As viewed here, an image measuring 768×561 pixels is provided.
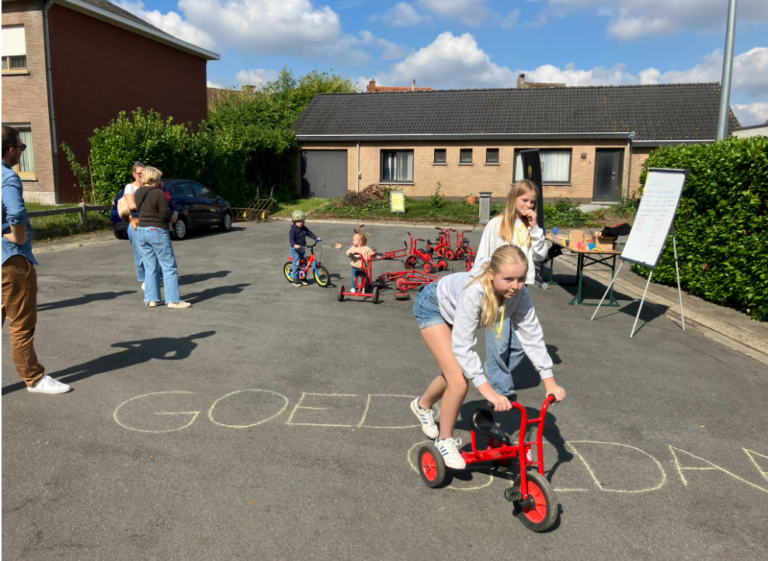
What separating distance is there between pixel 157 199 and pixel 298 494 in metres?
5.74

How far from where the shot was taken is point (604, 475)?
3.85 m

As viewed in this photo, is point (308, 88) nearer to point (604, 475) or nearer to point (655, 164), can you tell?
point (655, 164)

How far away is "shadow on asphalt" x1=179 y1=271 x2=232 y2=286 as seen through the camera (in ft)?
34.3

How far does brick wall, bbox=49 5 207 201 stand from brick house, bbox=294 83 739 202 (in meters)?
6.51

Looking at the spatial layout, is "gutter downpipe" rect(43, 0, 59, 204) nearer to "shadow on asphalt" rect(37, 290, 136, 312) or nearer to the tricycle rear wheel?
"shadow on asphalt" rect(37, 290, 136, 312)

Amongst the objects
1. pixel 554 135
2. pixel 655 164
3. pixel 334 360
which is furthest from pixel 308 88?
pixel 334 360

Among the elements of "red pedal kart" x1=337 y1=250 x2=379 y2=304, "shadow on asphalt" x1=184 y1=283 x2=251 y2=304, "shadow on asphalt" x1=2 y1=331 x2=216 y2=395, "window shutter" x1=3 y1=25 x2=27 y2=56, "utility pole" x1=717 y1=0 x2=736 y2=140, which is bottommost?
"shadow on asphalt" x1=2 y1=331 x2=216 y2=395

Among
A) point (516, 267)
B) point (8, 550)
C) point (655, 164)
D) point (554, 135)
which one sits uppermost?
point (554, 135)

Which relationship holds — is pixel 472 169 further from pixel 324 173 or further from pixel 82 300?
pixel 82 300

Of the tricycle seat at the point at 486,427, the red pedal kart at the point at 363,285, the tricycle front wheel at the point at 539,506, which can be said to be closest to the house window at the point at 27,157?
the red pedal kart at the point at 363,285

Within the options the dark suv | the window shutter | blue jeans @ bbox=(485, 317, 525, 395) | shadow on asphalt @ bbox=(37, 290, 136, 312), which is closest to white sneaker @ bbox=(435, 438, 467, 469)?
blue jeans @ bbox=(485, 317, 525, 395)

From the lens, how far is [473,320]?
3.33m

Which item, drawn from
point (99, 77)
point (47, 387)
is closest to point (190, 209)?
point (99, 77)

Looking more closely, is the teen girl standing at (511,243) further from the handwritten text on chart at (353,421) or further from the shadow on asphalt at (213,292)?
the shadow on asphalt at (213,292)
